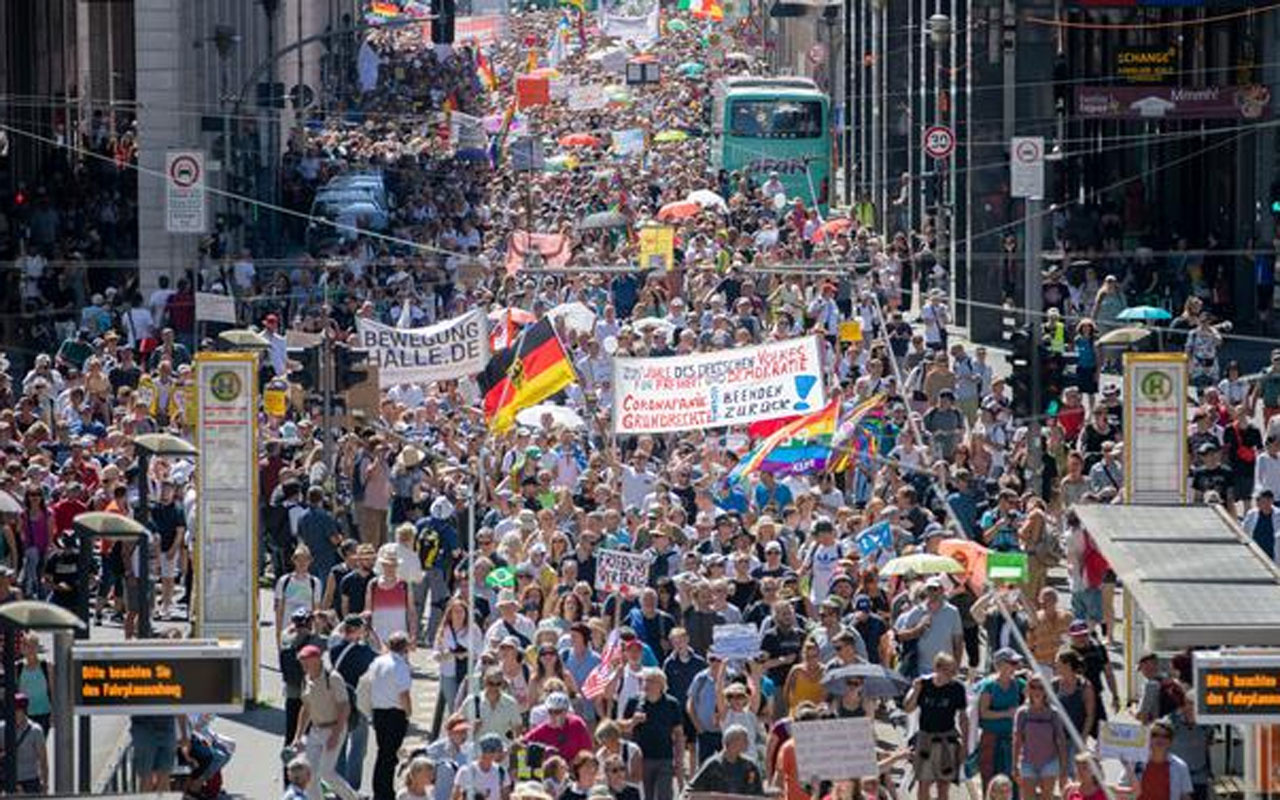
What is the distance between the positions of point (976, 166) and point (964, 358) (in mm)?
15232

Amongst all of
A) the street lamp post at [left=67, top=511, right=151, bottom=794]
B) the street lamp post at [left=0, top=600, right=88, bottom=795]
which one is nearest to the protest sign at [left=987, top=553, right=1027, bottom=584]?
the street lamp post at [left=67, top=511, right=151, bottom=794]

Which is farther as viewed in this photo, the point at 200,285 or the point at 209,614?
the point at 200,285

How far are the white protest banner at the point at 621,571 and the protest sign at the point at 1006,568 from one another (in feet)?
8.12

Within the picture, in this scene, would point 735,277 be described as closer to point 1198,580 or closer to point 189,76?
point 189,76

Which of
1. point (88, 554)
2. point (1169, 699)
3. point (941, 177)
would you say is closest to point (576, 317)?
point (88, 554)

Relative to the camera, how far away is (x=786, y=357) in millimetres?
31562

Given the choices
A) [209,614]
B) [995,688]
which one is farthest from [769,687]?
[209,614]

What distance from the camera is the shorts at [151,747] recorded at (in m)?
21.8

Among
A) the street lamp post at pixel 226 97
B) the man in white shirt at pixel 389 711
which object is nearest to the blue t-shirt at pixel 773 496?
the man in white shirt at pixel 389 711

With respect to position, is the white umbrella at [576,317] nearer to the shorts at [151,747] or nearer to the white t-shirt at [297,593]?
the white t-shirt at [297,593]

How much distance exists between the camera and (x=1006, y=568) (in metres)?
Result: 25.1

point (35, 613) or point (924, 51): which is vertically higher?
point (924, 51)

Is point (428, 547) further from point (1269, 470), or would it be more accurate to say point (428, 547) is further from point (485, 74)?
point (485, 74)

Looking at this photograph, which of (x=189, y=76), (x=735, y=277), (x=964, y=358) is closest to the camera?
(x=964, y=358)
